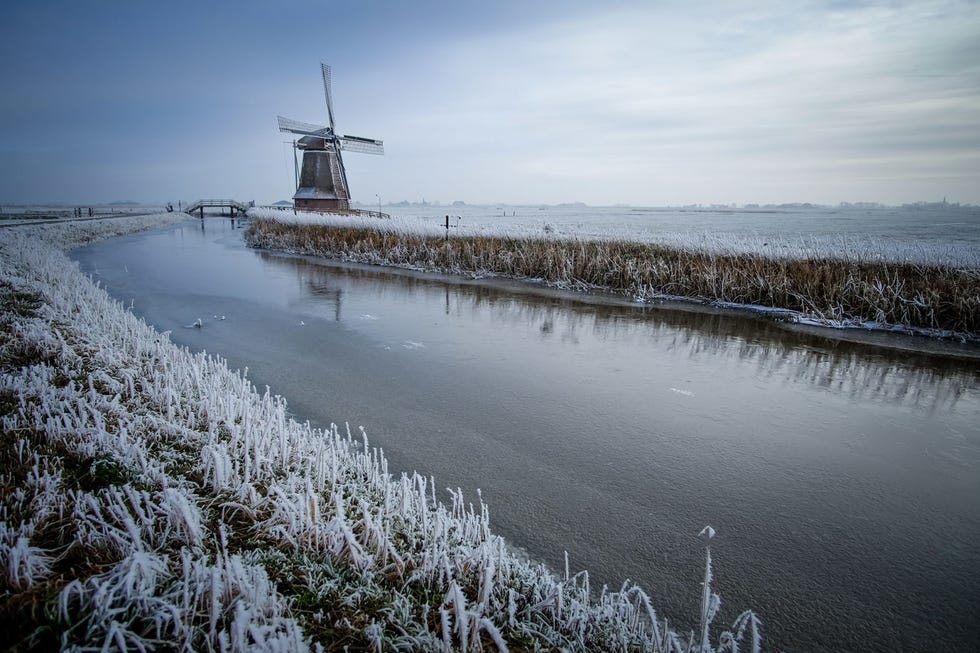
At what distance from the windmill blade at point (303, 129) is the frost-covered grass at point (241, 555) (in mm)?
49683

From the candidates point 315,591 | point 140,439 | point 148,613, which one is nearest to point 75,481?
point 140,439

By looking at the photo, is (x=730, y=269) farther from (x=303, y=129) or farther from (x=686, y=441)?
(x=303, y=129)

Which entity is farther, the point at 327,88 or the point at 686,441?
the point at 327,88

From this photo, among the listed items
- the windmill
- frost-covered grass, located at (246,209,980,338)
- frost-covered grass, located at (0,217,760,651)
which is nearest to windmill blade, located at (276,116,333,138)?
the windmill

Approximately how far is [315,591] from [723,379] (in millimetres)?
6488

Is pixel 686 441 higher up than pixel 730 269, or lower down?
lower down

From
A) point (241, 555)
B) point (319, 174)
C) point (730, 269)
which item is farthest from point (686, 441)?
point (319, 174)

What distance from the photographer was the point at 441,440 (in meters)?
5.15

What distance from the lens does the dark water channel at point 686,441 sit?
10.6ft

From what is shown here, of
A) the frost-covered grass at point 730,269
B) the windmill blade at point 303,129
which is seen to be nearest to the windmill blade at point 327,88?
the windmill blade at point 303,129

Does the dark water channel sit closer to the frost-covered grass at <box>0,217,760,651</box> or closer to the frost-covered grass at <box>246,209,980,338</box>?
the frost-covered grass at <box>0,217,760,651</box>

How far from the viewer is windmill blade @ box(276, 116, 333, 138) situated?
47688 millimetres

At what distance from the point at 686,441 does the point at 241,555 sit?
428 cm

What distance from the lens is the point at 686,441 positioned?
5.18 metres
